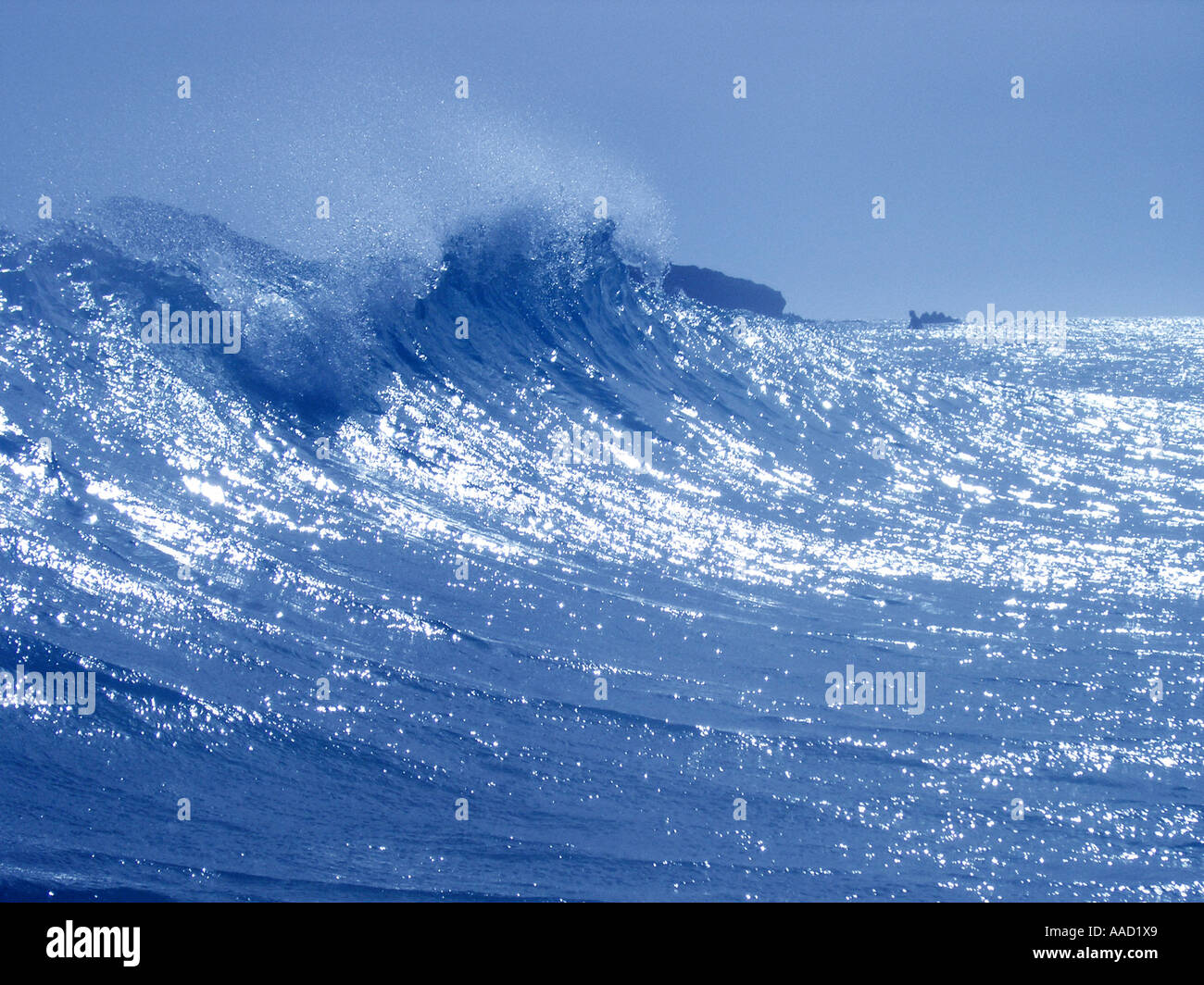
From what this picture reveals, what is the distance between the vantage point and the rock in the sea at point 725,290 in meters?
22.7

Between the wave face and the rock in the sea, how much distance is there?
46.1 feet

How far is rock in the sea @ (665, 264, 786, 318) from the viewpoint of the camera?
2266cm

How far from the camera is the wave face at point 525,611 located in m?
2.65

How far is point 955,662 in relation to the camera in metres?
4.06

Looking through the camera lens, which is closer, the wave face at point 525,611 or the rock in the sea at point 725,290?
the wave face at point 525,611

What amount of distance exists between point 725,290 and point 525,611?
19.7m

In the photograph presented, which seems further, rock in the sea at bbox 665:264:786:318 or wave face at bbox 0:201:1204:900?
rock in the sea at bbox 665:264:786:318

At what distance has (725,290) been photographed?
75.3 feet

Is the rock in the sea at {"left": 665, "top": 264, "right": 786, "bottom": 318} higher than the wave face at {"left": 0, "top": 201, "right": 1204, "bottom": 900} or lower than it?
higher

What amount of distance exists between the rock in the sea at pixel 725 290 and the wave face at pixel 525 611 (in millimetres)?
14044

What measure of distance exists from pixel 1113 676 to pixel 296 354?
5547 millimetres

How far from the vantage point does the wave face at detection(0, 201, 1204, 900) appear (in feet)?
8.68

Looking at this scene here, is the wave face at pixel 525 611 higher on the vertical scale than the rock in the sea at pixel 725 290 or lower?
lower
